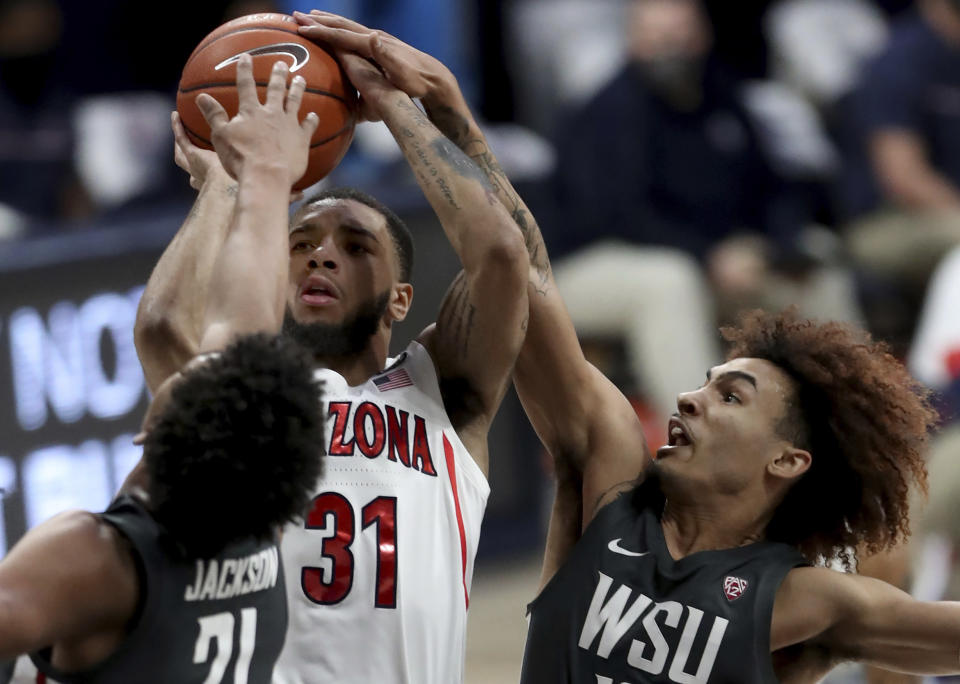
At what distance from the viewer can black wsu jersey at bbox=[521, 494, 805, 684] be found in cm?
341

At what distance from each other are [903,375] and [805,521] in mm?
404

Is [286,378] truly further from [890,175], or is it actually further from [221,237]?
[890,175]

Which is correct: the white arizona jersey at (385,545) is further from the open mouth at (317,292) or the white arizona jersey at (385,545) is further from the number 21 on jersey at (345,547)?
the open mouth at (317,292)

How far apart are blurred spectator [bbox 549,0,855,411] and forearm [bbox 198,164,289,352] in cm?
480

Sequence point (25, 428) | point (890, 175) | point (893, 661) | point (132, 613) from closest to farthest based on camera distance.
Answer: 1. point (132, 613)
2. point (893, 661)
3. point (25, 428)
4. point (890, 175)

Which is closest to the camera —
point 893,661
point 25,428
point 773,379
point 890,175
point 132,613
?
point 132,613

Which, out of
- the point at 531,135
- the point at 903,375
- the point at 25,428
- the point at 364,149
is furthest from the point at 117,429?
the point at 903,375

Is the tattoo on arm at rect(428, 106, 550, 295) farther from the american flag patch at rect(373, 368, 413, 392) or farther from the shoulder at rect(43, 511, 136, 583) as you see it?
the shoulder at rect(43, 511, 136, 583)

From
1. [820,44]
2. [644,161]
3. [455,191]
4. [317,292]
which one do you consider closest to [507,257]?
[455,191]

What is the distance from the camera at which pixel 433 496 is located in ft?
11.7

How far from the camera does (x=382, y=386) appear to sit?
3.66 metres

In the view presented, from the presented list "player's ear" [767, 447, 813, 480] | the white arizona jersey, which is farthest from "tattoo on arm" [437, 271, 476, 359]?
"player's ear" [767, 447, 813, 480]

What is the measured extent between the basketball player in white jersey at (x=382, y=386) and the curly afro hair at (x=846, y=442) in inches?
26.1

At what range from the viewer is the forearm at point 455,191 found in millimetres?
3525
